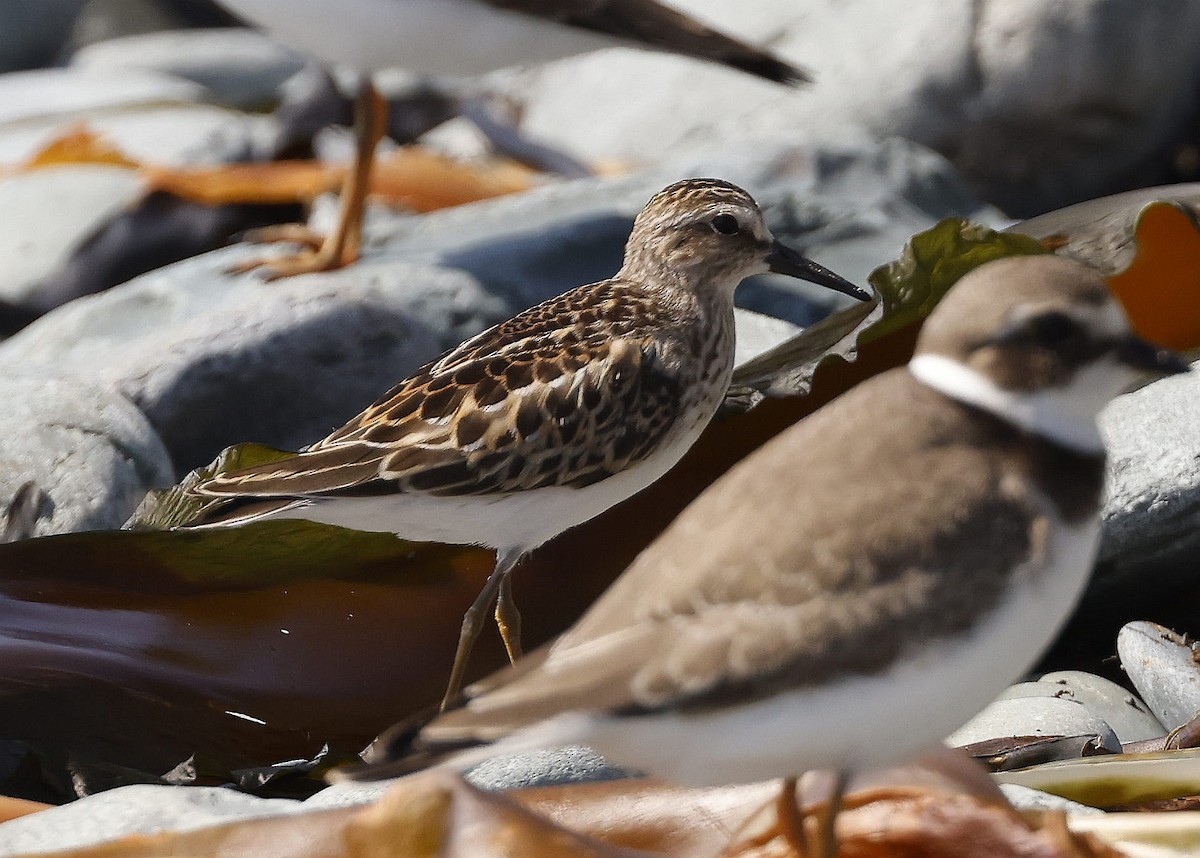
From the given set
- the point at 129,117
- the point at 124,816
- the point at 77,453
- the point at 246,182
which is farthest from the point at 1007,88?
the point at 124,816

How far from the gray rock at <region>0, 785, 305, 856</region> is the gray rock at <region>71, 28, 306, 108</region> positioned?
8.18 metres

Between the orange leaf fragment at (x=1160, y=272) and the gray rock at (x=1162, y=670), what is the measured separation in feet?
2.04

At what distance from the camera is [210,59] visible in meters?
10.9

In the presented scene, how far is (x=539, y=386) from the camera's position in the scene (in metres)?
3.24

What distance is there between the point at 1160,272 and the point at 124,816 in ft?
7.81

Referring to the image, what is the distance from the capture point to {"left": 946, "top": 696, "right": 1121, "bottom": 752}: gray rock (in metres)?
3.21

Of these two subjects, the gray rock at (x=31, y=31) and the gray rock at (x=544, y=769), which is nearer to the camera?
the gray rock at (x=544, y=769)

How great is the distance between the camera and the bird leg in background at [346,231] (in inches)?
222

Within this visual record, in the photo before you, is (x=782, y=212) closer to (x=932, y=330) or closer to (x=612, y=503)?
(x=612, y=503)

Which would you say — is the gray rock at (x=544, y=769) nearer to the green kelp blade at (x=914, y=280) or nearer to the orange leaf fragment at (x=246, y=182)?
the green kelp blade at (x=914, y=280)

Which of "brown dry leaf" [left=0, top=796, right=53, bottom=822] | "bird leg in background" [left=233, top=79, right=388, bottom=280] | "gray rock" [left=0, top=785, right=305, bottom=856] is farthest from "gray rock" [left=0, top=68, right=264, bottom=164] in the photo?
"gray rock" [left=0, top=785, right=305, bottom=856]

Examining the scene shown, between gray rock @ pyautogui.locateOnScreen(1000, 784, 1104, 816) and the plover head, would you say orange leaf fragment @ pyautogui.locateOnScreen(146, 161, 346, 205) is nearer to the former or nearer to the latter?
gray rock @ pyautogui.locateOnScreen(1000, 784, 1104, 816)

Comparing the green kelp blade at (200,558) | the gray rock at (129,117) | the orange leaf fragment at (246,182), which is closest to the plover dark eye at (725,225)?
the green kelp blade at (200,558)

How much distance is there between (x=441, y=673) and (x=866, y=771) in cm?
146
